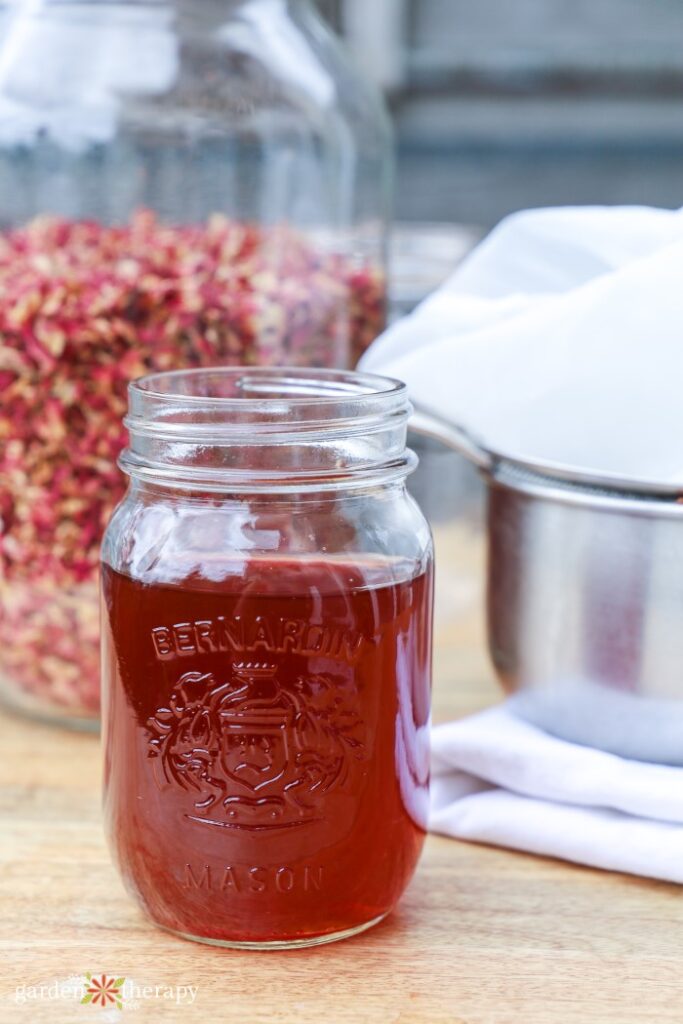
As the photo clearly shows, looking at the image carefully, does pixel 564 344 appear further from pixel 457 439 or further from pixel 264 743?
pixel 264 743

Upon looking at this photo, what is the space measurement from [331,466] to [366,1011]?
8.9 inches

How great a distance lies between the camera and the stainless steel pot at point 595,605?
630mm

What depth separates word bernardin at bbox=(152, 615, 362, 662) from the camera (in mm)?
521

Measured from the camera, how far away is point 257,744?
0.52 m

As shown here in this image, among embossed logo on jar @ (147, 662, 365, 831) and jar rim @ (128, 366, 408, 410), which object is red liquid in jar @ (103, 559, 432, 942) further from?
jar rim @ (128, 366, 408, 410)

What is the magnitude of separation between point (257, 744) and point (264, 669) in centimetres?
3

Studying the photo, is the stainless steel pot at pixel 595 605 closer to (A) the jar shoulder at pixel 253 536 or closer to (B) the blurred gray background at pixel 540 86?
(A) the jar shoulder at pixel 253 536

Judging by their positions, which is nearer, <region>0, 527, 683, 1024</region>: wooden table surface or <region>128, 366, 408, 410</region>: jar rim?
<region>0, 527, 683, 1024</region>: wooden table surface

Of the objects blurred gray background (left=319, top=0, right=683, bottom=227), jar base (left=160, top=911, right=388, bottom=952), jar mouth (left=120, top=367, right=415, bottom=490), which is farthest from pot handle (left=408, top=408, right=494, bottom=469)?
blurred gray background (left=319, top=0, right=683, bottom=227)

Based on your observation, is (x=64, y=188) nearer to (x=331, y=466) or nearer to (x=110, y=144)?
(x=110, y=144)

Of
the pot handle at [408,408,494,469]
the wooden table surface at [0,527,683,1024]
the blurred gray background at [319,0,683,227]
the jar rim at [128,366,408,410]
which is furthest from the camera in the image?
the blurred gray background at [319,0,683,227]

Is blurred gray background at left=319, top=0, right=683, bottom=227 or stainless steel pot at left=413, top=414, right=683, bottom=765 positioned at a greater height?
blurred gray background at left=319, top=0, right=683, bottom=227

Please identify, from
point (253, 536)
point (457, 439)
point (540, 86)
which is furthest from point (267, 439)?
point (540, 86)

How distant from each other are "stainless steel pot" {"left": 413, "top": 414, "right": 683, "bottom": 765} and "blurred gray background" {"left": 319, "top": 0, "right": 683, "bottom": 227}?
151cm
